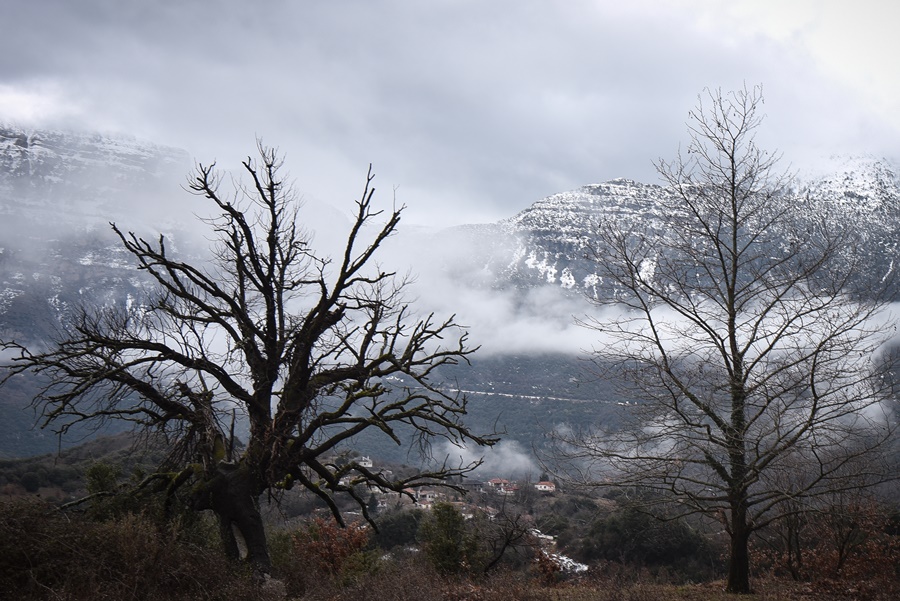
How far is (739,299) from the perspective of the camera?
12.2 m

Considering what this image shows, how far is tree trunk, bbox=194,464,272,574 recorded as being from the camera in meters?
11.2

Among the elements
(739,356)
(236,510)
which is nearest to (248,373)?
(236,510)

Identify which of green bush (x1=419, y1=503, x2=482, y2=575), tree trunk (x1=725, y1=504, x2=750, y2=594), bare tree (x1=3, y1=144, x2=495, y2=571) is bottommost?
green bush (x1=419, y1=503, x2=482, y2=575)

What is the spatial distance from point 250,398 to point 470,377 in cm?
13737

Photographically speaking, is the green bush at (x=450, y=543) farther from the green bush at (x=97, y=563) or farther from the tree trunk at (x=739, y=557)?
the green bush at (x=97, y=563)

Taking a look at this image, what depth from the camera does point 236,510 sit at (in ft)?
37.1

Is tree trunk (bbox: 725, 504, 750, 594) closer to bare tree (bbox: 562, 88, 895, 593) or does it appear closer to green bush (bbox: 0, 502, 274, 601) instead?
bare tree (bbox: 562, 88, 895, 593)

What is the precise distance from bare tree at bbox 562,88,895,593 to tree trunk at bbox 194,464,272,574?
19.8ft

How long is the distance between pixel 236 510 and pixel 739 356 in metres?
9.49

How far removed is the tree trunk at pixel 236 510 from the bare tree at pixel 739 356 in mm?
6021

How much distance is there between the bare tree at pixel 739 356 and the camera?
1024 centimetres

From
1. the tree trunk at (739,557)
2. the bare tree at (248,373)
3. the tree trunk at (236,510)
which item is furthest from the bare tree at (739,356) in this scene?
the tree trunk at (236,510)

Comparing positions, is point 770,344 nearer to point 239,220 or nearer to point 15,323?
point 239,220

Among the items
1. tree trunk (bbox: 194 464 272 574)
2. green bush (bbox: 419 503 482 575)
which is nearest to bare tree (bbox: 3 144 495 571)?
tree trunk (bbox: 194 464 272 574)
